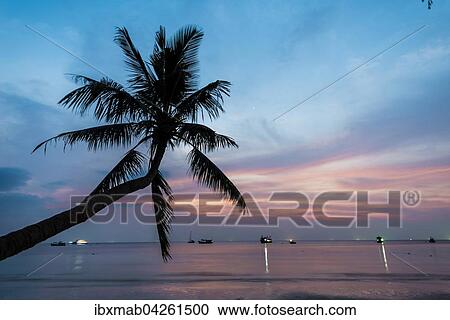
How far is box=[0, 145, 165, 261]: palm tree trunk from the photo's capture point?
418 cm

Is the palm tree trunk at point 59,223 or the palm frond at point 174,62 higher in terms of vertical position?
the palm frond at point 174,62

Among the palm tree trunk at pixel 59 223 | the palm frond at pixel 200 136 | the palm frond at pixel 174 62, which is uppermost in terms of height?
the palm frond at pixel 174 62

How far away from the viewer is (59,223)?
4984 mm

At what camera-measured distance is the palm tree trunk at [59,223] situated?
4184mm

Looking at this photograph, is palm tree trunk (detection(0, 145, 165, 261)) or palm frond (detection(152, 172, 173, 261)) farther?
palm frond (detection(152, 172, 173, 261))

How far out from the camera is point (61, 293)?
25344 millimetres

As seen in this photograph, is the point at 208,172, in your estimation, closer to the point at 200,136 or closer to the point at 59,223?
the point at 200,136

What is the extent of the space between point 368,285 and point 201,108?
75.7 feet

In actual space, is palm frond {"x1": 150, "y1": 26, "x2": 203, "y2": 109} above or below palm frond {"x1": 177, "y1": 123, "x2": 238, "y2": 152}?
above

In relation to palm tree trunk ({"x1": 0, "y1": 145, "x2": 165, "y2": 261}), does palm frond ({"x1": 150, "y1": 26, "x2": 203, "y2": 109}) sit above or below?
above

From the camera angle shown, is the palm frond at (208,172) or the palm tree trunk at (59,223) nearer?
the palm tree trunk at (59,223)

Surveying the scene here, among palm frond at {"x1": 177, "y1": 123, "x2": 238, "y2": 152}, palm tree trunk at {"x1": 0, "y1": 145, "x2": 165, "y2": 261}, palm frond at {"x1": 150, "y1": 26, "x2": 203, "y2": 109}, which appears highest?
palm frond at {"x1": 150, "y1": 26, "x2": 203, "y2": 109}
